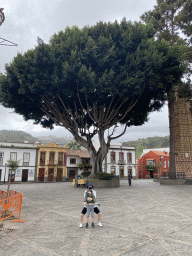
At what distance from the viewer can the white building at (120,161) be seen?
147 feet

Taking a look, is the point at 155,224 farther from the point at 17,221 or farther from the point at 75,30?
the point at 75,30

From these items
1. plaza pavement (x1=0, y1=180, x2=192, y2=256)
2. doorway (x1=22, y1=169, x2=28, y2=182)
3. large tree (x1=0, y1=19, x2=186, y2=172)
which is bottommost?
doorway (x1=22, y1=169, x2=28, y2=182)

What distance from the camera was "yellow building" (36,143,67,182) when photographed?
38.8 m

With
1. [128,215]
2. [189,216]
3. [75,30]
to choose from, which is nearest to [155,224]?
[128,215]

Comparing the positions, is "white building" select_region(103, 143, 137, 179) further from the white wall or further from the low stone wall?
the low stone wall

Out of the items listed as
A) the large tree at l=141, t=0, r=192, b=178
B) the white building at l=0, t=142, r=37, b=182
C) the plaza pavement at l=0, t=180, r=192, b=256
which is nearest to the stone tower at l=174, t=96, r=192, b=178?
the large tree at l=141, t=0, r=192, b=178

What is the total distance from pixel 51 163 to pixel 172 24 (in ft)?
106

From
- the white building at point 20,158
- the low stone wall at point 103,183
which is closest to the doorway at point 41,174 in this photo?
the white building at point 20,158

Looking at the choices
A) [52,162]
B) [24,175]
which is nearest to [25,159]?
[24,175]

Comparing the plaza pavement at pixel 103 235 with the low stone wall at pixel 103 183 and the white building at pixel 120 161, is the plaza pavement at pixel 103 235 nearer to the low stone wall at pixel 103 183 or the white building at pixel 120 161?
the low stone wall at pixel 103 183

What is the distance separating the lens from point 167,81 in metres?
18.3

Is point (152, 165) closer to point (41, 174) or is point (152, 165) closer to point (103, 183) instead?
point (41, 174)

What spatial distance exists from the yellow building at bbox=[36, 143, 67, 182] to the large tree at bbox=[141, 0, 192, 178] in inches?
913

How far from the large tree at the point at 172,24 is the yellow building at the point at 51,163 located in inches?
913
